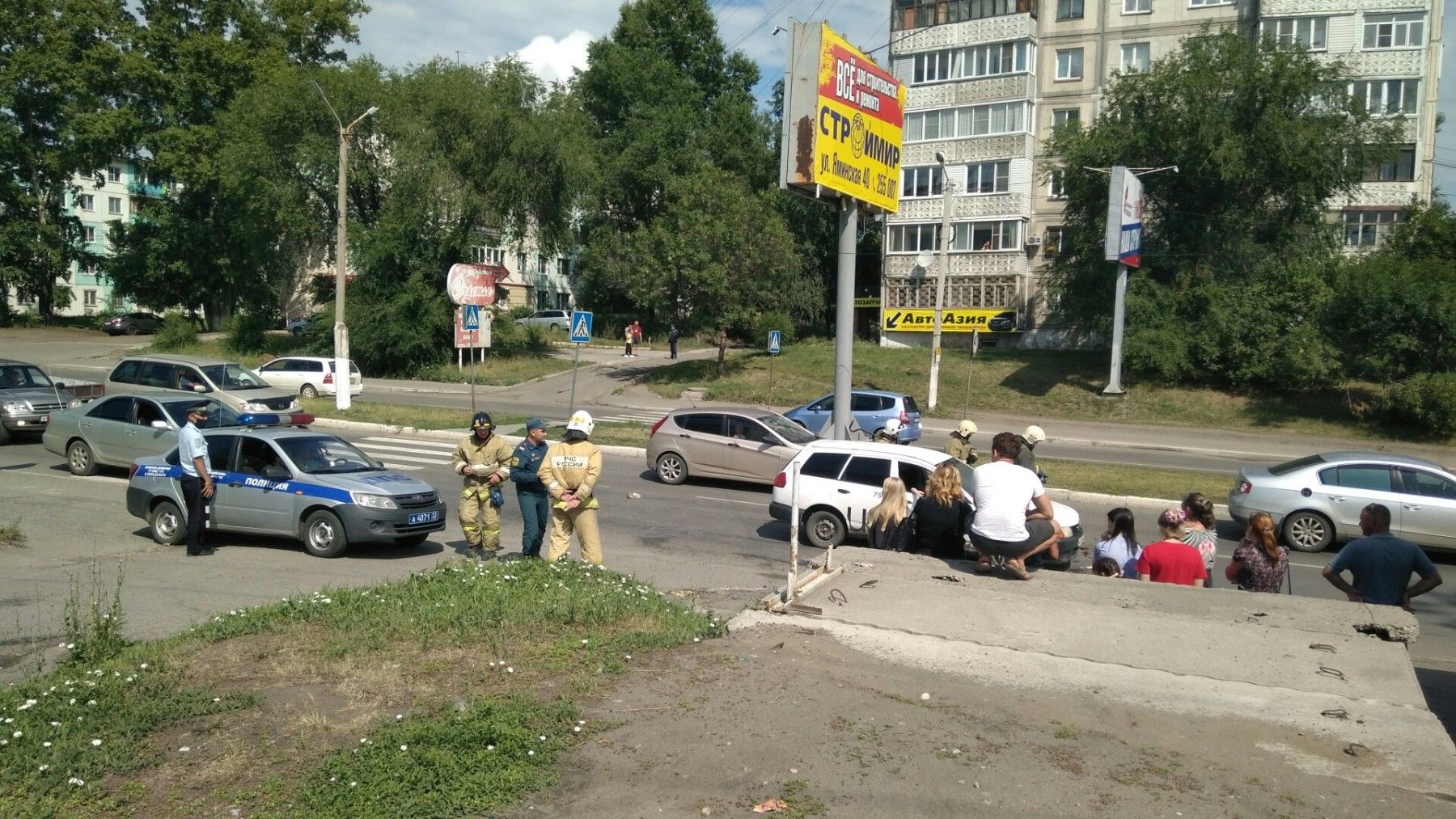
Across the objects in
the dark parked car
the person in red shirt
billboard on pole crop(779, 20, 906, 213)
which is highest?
billboard on pole crop(779, 20, 906, 213)

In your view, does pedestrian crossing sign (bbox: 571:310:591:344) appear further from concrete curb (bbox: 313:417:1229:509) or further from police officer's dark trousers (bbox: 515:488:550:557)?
police officer's dark trousers (bbox: 515:488:550:557)

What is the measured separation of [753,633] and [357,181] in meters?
44.0

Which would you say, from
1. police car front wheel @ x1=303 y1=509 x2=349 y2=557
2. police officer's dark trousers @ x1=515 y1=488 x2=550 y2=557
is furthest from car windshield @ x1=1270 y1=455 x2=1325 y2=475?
police car front wheel @ x1=303 y1=509 x2=349 y2=557

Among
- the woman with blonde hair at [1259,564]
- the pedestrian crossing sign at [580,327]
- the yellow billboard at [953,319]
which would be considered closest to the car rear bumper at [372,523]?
the woman with blonde hair at [1259,564]

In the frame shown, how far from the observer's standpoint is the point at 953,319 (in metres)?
52.3

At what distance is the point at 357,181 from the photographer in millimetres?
46656

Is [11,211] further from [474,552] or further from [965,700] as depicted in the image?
[965,700]

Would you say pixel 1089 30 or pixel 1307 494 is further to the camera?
pixel 1089 30

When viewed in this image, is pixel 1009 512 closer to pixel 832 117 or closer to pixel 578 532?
pixel 578 532

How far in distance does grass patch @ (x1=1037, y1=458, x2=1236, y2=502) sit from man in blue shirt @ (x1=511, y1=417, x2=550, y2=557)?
1203cm

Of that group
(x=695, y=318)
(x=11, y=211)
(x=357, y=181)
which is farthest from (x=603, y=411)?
(x=11, y=211)

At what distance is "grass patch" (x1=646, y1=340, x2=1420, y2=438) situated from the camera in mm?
37312

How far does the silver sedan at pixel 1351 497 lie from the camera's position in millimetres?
14750

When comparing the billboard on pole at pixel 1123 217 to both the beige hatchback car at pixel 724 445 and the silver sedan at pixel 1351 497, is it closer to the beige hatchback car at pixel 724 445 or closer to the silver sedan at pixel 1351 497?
the beige hatchback car at pixel 724 445
